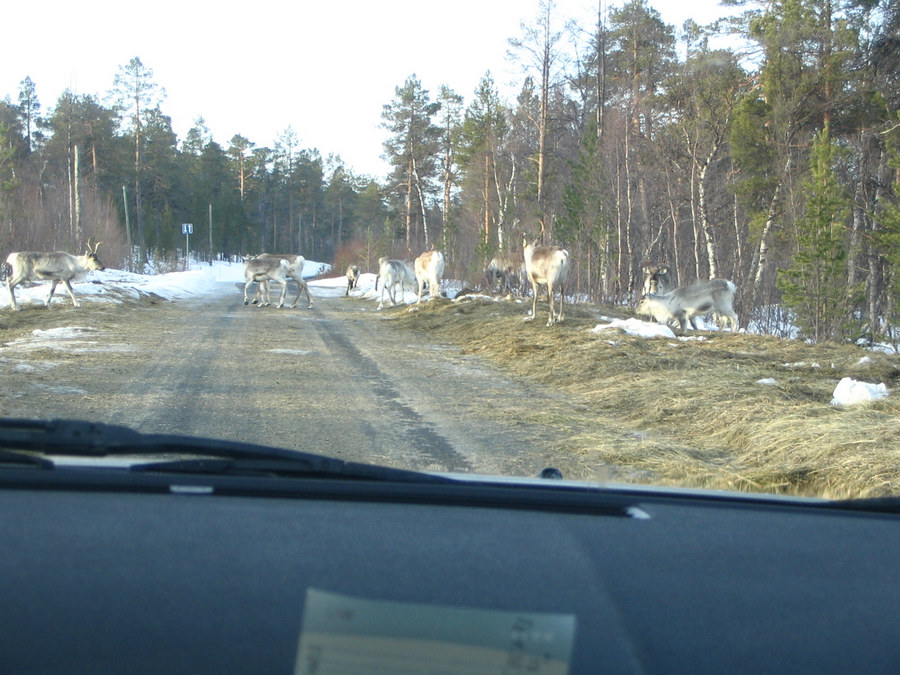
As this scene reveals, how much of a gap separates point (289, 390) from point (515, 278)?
822 inches

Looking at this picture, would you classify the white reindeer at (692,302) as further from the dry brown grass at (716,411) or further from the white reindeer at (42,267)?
the white reindeer at (42,267)

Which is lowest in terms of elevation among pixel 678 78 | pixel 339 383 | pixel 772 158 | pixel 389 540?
pixel 339 383

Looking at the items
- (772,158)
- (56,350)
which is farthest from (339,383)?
(772,158)

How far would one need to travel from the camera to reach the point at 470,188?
51000 millimetres

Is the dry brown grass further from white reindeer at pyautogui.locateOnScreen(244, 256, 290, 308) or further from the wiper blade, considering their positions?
white reindeer at pyautogui.locateOnScreen(244, 256, 290, 308)

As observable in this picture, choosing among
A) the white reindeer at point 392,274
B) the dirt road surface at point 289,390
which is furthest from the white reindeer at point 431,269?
the dirt road surface at point 289,390

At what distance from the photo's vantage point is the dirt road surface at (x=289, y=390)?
24.2 ft

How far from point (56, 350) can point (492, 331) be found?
807cm

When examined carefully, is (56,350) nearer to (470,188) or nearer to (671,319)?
(671,319)

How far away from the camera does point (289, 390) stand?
9.87 m

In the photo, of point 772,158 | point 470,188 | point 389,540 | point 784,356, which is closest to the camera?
point 389,540

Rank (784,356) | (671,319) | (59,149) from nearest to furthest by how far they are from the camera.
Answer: (784,356), (671,319), (59,149)

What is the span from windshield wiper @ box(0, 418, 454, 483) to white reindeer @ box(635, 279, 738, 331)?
17.6 meters

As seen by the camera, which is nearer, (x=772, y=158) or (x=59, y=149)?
(x=772, y=158)
